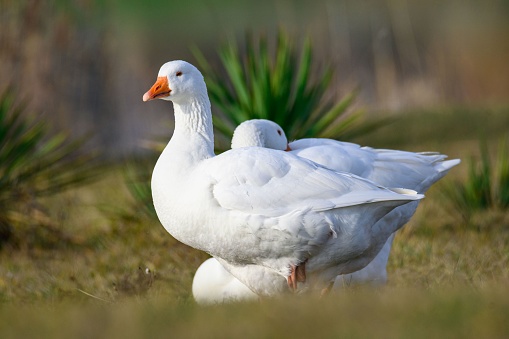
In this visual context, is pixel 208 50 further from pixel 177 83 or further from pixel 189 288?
pixel 177 83

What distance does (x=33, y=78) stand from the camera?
39.4ft

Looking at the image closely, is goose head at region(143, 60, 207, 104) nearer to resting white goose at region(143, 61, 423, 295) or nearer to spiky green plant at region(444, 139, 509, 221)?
resting white goose at region(143, 61, 423, 295)

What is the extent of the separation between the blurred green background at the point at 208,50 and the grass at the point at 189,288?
1548 millimetres

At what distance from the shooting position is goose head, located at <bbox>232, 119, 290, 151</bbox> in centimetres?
599

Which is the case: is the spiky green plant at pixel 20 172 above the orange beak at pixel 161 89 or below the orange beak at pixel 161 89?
below

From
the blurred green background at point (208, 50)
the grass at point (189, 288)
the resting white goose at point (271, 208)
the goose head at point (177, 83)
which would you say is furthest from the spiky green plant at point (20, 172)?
the resting white goose at point (271, 208)

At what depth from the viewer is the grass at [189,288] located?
3472 millimetres

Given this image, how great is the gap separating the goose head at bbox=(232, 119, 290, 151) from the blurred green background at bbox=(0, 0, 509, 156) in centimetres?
269

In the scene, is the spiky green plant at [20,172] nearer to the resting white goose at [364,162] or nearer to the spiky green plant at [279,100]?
the spiky green plant at [279,100]

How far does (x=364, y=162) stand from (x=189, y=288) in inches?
70.2

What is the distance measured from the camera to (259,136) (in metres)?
6.04

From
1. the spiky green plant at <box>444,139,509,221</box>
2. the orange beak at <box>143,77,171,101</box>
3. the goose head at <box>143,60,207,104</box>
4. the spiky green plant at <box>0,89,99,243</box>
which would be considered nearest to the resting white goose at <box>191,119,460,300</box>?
the goose head at <box>143,60,207,104</box>

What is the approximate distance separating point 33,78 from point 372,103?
6232 mm

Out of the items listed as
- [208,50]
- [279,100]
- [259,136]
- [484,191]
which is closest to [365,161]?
[259,136]
